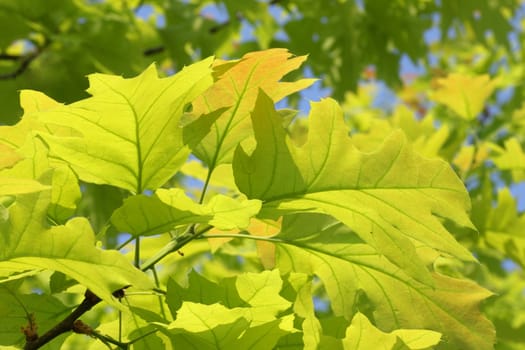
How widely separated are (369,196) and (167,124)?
8.4 inches

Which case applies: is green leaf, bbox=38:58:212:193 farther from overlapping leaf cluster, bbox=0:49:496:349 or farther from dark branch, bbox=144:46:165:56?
dark branch, bbox=144:46:165:56

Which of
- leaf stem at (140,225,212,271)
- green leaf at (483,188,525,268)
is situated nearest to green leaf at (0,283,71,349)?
leaf stem at (140,225,212,271)

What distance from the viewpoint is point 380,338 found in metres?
0.69

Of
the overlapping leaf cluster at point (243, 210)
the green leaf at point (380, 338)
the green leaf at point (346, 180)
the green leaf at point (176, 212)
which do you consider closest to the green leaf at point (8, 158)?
the overlapping leaf cluster at point (243, 210)

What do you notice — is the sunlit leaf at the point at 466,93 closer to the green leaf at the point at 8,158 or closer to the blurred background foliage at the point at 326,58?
the blurred background foliage at the point at 326,58

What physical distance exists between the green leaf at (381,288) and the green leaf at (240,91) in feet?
0.36

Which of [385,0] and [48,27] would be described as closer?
[48,27]

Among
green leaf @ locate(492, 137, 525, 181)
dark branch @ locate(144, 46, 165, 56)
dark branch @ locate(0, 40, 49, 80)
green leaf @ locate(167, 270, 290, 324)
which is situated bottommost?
green leaf @ locate(167, 270, 290, 324)

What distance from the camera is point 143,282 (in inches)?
24.3

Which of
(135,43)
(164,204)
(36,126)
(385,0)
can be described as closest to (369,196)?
(164,204)

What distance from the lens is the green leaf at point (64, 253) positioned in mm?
614

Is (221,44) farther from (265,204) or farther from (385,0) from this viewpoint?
(265,204)

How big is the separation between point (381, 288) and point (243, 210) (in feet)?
0.72

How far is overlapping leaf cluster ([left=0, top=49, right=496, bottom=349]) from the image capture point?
2.24 ft
